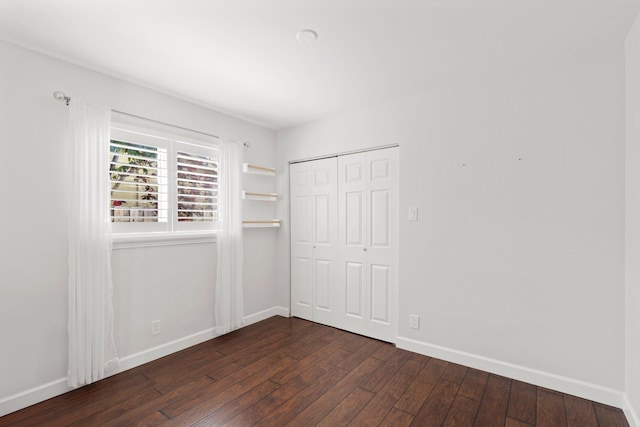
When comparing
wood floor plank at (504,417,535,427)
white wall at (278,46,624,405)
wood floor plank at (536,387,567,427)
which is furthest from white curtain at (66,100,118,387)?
wood floor plank at (536,387,567,427)

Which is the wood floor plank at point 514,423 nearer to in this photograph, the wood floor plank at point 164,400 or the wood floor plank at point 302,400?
the wood floor plank at point 302,400

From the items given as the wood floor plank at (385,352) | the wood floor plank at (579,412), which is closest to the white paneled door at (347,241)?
the wood floor plank at (385,352)

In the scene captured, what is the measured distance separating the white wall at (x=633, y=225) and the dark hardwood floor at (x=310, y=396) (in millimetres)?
309

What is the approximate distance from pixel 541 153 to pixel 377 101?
5.01 ft

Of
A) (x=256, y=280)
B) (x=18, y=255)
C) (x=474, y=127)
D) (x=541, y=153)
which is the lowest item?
(x=256, y=280)

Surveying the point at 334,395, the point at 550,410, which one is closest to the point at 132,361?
the point at 334,395

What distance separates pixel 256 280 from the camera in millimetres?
3863

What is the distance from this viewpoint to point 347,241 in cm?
355

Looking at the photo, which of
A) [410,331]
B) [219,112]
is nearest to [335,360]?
[410,331]

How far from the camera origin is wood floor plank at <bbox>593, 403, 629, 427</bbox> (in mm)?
1933

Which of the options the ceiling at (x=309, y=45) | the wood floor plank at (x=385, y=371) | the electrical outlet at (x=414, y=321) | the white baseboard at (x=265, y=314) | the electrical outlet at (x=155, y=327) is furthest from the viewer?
the white baseboard at (x=265, y=314)

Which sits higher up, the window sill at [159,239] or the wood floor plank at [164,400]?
the window sill at [159,239]

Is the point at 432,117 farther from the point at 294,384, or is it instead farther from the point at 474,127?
the point at 294,384

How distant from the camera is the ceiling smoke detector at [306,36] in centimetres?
198
